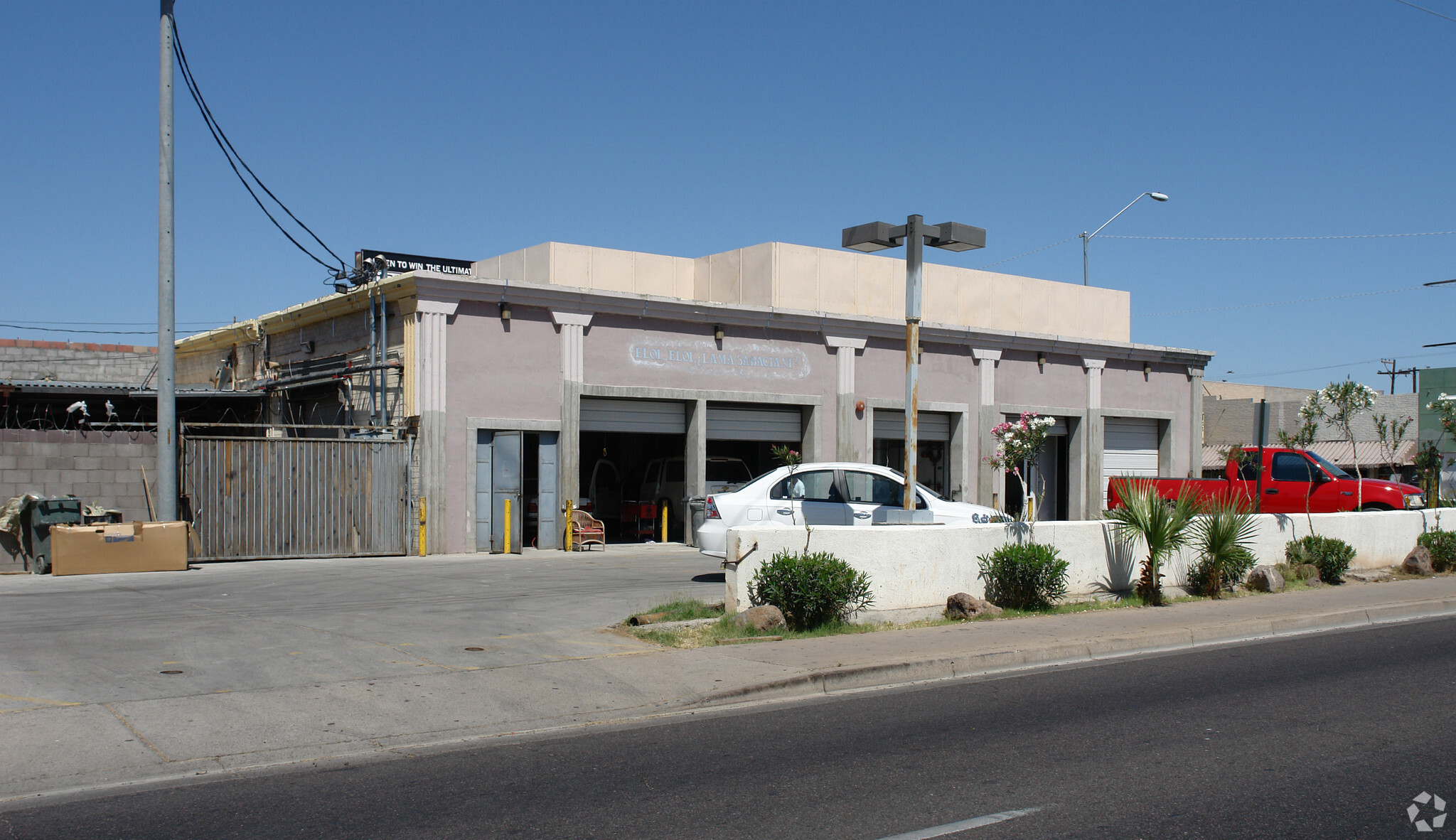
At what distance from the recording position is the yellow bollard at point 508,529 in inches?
827

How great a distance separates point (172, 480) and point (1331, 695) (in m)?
15.7

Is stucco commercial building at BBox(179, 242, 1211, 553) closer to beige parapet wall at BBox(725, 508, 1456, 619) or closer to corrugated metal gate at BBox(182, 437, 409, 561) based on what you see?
corrugated metal gate at BBox(182, 437, 409, 561)

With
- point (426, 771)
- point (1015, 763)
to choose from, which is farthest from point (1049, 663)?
point (426, 771)

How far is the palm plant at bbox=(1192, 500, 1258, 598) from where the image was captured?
1496 centimetres

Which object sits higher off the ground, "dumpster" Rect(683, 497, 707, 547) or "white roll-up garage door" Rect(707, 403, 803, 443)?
"white roll-up garage door" Rect(707, 403, 803, 443)

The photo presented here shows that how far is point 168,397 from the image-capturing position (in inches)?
664

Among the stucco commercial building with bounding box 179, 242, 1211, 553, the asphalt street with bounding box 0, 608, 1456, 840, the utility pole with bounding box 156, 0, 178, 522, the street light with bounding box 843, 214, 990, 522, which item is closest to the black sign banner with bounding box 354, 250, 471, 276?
the stucco commercial building with bounding box 179, 242, 1211, 553

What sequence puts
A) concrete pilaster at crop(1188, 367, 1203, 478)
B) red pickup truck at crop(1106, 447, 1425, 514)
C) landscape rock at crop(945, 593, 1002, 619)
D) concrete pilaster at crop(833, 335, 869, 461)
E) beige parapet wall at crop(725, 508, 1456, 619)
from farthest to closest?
concrete pilaster at crop(1188, 367, 1203, 478), concrete pilaster at crop(833, 335, 869, 461), red pickup truck at crop(1106, 447, 1425, 514), landscape rock at crop(945, 593, 1002, 619), beige parapet wall at crop(725, 508, 1456, 619)

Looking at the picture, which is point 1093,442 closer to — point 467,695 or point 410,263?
point 410,263

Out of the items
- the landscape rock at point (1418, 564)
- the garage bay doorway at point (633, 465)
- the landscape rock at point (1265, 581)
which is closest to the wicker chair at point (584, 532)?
the garage bay doorway at point (633, 465)

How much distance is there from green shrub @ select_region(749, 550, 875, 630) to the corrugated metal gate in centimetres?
1051

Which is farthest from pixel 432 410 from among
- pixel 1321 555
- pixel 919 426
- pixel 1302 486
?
pixel 1302 486

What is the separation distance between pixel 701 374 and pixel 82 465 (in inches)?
461

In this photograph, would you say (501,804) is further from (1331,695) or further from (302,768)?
(1331,695)
